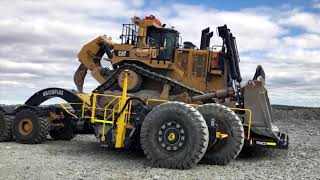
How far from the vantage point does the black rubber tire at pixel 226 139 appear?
1000cm

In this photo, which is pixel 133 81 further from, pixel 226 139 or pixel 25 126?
pixel 226 139

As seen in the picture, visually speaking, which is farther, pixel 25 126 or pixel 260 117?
pixel 25 126

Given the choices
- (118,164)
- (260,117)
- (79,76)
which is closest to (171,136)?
(118,164)

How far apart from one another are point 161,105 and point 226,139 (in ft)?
5.26

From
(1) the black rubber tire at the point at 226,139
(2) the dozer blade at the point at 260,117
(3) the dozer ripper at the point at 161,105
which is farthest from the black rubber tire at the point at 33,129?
(2) the dozer blade at the point at 260,117

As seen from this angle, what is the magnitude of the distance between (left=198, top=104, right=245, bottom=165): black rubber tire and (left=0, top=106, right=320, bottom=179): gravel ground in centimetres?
26

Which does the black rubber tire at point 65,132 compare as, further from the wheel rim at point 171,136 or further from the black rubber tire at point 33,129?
the wheel rim at point 171,136

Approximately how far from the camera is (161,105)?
9.69 metres

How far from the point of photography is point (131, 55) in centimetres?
1390

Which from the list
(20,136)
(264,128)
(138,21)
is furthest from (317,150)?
(20,136)

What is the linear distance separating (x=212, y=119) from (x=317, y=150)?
15.3 feet

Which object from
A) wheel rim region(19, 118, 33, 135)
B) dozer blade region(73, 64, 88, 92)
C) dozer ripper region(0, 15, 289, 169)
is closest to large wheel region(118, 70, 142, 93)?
dozer ripper region(0, 15, 289, 169)

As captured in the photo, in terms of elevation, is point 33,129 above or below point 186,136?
below

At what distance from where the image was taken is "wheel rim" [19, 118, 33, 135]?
42.5 feet
